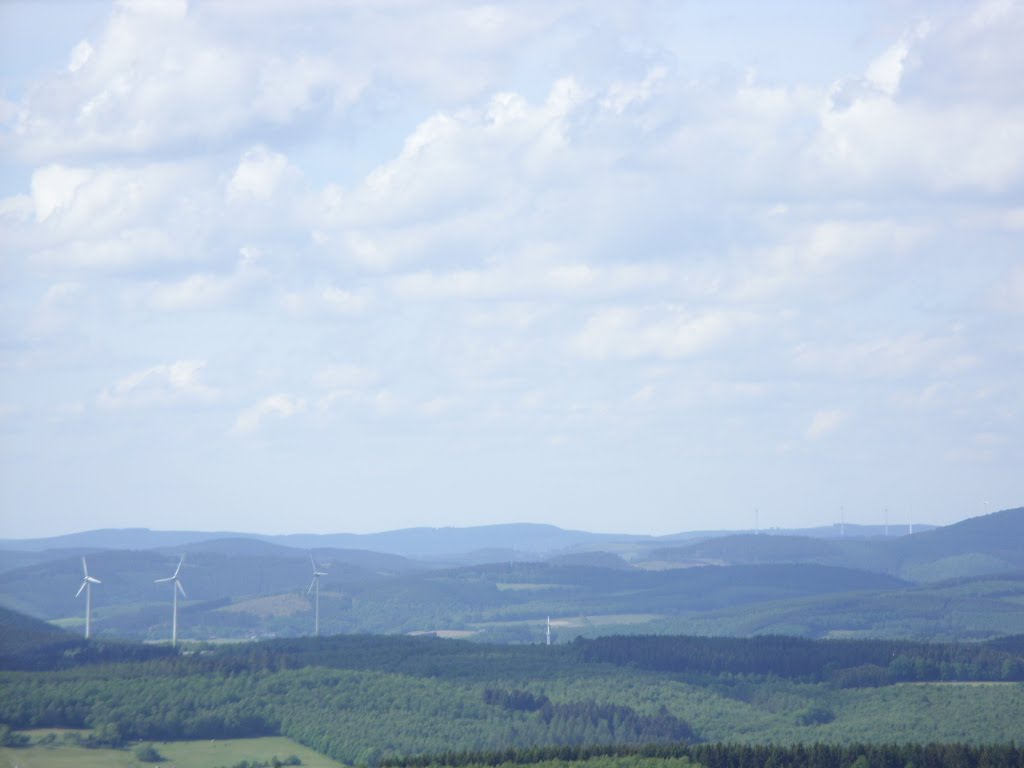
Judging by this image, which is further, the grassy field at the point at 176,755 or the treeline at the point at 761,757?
the grassy field at the point at 176,755

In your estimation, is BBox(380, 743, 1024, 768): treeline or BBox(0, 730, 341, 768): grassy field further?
Answer: BBox(0, 730, 341, 768): grassy field

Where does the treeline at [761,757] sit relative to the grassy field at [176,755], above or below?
above

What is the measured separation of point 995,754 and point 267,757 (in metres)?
86.9

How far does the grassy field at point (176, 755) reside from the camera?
172m

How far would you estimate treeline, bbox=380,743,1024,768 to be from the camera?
14775cm

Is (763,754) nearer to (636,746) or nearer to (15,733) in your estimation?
(636,746)

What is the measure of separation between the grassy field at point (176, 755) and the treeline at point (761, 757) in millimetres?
33211

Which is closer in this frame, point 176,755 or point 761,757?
point 761,757

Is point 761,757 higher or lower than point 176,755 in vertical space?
higher

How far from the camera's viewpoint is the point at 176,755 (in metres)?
187

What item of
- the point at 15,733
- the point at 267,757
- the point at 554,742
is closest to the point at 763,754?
the point at 554,742

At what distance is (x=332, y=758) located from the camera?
624 feet

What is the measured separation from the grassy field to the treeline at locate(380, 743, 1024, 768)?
109 feet

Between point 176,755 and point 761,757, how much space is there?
247 ft
